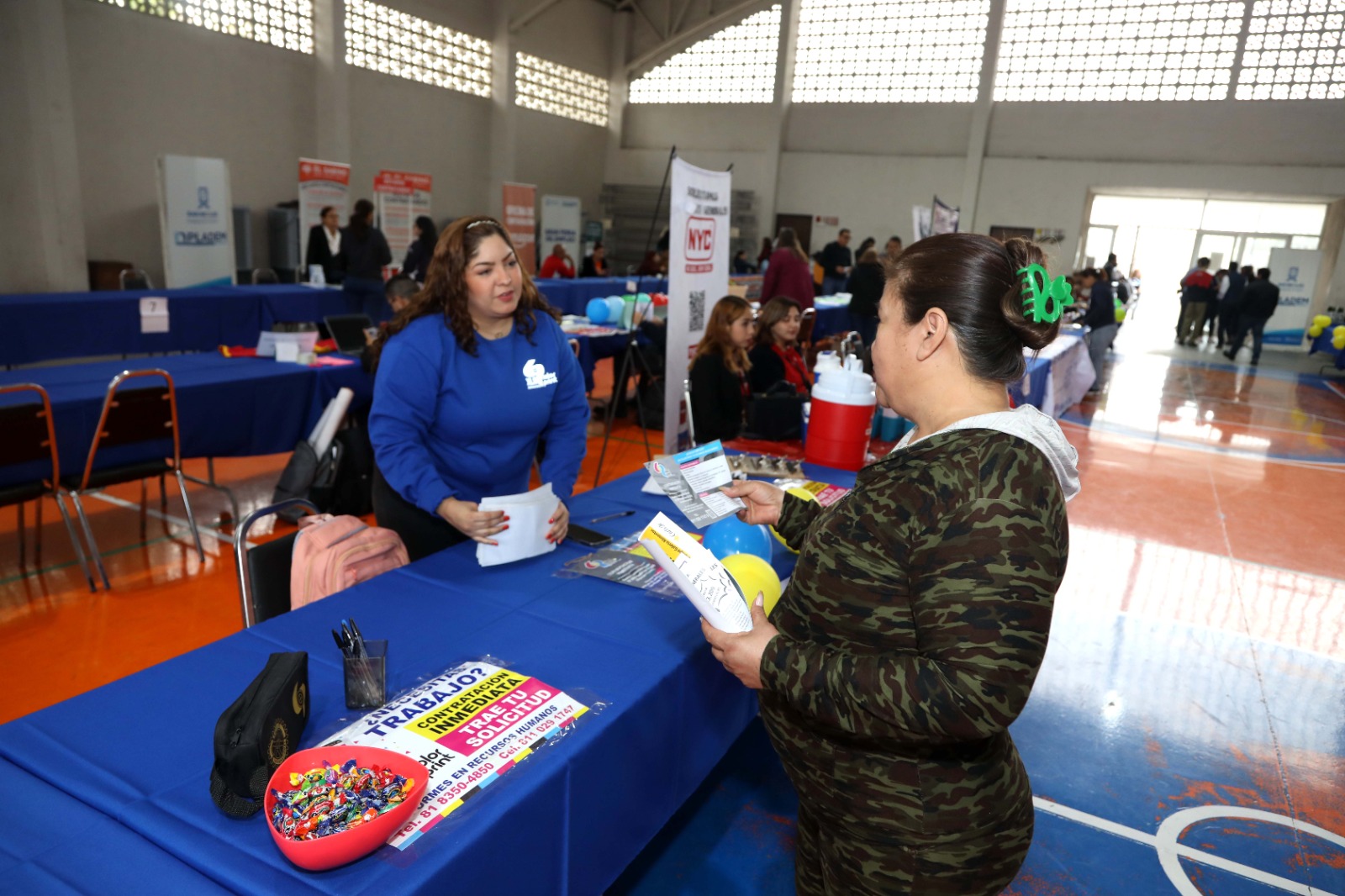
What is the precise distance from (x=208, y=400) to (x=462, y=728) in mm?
3345

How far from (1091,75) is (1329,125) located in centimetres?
352

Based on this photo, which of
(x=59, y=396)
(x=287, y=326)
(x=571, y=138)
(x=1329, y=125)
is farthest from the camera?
(x=571, y=138)

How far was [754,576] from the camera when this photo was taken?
1628 millimetres

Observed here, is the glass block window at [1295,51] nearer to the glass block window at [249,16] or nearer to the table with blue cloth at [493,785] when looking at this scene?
the glass block window at [249,16]

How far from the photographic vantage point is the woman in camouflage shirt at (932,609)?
2.83 ft

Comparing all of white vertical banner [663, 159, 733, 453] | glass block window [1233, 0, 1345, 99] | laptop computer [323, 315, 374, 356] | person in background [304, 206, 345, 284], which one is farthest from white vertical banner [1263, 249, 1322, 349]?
laptop computer [323, 315, 374, 356]

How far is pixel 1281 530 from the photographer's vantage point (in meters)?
4.88

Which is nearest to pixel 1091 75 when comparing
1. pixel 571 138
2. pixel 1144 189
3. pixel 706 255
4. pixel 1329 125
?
pixel 1144 189

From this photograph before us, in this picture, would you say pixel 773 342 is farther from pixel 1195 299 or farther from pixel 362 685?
pixel 1195 299

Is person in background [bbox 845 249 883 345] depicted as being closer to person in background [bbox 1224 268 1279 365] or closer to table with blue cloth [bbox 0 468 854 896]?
person in background [bbox 1224 268 1279 365]

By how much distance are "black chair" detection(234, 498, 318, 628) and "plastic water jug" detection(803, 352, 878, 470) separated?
1.71m

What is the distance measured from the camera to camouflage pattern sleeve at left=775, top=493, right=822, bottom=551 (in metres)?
1.54

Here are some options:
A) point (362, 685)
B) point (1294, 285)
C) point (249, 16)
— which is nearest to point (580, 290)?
point (249, 16)

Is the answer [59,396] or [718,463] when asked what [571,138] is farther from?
[718,463]
